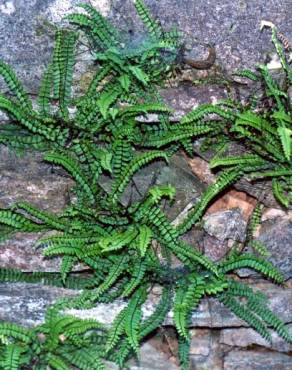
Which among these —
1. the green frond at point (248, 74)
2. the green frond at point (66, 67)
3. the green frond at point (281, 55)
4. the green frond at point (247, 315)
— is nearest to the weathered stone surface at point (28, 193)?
the green frond at point (66, 67)

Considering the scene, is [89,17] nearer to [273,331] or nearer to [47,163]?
[47,163]

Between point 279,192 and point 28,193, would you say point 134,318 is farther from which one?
point 279,192

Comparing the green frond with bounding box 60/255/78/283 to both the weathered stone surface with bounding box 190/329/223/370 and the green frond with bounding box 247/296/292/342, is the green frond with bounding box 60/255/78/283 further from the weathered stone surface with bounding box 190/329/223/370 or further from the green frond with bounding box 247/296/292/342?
the green frond with bounding box 247/296/292/342

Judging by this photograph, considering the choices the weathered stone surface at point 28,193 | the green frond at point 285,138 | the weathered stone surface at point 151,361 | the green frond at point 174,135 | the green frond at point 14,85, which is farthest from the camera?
the weathered stone surface at point 28,193

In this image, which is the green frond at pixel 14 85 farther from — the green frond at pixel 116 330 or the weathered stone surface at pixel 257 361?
the weathered stone surface at pixel 257 361

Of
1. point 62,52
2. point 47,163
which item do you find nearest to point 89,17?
point 62,52

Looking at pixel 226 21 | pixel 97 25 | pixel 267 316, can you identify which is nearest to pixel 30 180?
pixel 97 25

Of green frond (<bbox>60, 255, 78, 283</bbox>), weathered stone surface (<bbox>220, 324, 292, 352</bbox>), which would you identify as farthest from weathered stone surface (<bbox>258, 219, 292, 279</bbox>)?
green frond (<bbox>60, 255, 78, 283</bbox>)

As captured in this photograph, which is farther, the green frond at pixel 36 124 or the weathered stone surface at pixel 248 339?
the weathered stone surface at pixel 248 339
